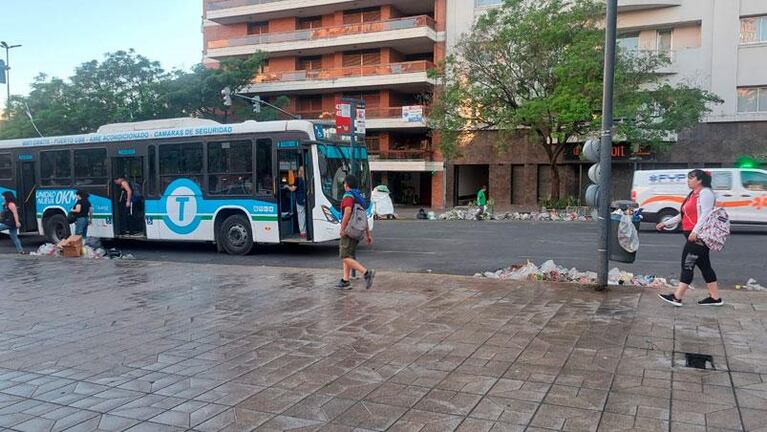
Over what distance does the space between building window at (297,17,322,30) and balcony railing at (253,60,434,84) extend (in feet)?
12.7

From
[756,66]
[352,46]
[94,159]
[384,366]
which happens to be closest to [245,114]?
[352,46]

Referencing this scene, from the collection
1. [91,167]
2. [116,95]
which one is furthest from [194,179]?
[116,95]

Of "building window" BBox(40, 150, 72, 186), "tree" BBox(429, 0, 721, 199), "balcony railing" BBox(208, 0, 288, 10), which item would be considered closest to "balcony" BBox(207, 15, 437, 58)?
"balcony railing" BBox(208, 0, 288, 10)

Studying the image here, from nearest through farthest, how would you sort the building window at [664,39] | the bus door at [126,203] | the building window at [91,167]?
the bus door at [126,203]
the building window at [91,167]
the building window at [664,39]

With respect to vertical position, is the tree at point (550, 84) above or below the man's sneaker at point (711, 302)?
above

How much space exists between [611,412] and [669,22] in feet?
112

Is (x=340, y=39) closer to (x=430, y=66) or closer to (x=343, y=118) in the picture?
(x=430, y=66)

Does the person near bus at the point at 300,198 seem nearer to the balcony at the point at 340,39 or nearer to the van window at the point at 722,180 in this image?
the van window at the point at 722,180

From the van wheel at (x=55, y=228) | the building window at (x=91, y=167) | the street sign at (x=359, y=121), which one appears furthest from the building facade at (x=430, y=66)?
the van wheel at (x=55, y=228)

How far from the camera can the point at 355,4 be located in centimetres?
4078

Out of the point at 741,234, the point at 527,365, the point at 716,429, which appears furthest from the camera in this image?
the point at 741,234

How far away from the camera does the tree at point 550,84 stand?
85.9 ft

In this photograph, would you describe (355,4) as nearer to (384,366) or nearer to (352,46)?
(352,46)

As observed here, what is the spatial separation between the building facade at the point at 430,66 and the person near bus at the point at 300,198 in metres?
19.8
